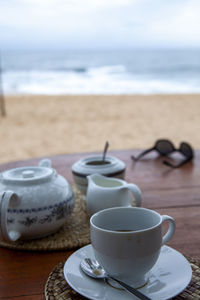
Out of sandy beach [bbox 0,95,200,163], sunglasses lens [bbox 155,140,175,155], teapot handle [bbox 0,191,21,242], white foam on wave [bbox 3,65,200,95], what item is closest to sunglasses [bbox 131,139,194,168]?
sunglasses lens [bbox 155,140,175,155]

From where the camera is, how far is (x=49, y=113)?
5602 mm

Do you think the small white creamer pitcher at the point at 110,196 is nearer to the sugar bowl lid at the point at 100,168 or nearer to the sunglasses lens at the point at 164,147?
the sugar bowl lid at the point at 100,168

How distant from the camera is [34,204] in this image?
631 mm

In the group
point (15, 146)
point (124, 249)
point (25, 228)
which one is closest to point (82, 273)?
point (124, 249)

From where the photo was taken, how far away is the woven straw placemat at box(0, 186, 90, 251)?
601 millimetres

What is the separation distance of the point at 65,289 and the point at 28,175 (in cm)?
25

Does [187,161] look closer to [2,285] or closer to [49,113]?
[2,285]

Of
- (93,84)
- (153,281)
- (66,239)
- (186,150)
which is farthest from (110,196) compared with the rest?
(93,84)

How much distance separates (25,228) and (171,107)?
18.0 ft

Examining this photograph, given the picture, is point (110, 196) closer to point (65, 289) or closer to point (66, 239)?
point (66, 239)

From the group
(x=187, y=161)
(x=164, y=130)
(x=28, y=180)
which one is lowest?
(x=164, y=130)

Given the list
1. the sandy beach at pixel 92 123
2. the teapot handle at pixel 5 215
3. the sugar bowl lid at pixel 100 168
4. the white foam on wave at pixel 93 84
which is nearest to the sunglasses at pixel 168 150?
the sugar bowl lid at pixel 100 168

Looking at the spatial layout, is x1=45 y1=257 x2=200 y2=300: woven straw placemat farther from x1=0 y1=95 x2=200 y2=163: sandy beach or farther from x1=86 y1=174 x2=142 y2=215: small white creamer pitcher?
x1=0 y1=95 x2=200 y2=163: sandy beach

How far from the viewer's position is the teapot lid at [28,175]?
2.14 ft
